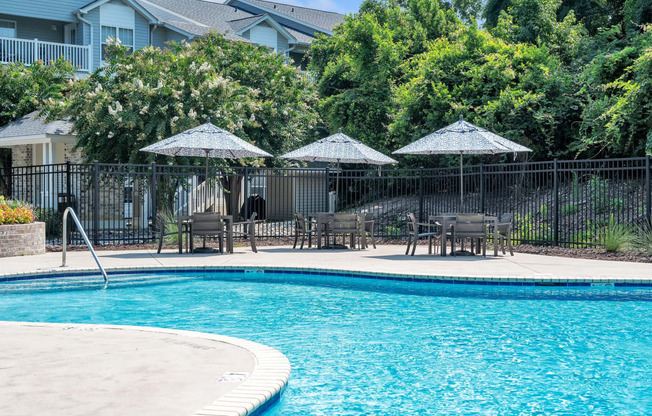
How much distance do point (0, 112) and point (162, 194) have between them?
7436 millimetres

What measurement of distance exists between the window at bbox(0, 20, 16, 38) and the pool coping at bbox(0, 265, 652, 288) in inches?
737

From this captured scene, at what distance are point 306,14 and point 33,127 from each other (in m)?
20.0

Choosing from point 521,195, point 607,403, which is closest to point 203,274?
point 607,403

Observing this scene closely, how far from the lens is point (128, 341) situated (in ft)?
19.4

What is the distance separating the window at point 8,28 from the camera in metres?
26.2

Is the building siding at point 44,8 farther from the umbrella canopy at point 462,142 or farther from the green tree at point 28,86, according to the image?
the umbrella canopy at point 462,142

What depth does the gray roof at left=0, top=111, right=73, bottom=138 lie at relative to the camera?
19788 mm

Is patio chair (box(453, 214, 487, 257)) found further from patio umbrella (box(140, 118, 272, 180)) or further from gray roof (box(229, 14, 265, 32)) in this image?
gray roof (box(229, 14, 265, 32))

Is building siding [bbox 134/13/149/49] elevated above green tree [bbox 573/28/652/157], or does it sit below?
above

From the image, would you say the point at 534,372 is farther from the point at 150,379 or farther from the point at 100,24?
the point at 100,24

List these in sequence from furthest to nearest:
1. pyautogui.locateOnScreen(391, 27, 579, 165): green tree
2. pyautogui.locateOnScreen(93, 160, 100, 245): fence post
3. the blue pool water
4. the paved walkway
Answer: pyautogui.locateOnScreen(391, 27, 579, 165): green tree < pyautogui.locateOnScreen(93, 160, 100, 245): fence post < the paved walkway < the blue pool water

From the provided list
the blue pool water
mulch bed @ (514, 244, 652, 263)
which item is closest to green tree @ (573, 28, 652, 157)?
mulch bed @ (514, 244, 652, 263)

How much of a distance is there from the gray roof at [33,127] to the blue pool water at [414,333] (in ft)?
34.4

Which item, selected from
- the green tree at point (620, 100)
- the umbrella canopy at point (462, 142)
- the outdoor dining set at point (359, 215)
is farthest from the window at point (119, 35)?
the green tree at point (620, 100)
